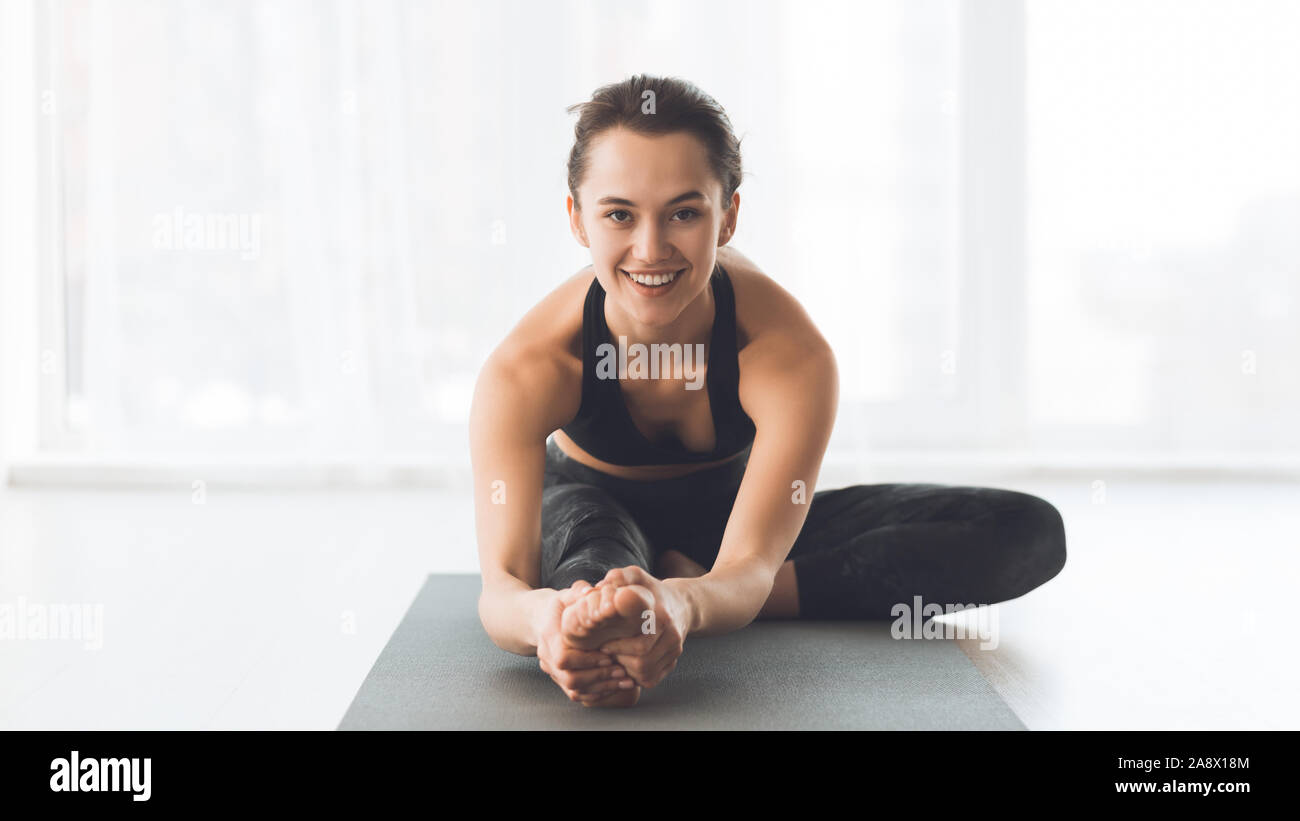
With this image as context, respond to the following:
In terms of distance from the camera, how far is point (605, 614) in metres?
1.26

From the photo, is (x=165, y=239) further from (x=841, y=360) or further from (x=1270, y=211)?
(x=1270, y=211)

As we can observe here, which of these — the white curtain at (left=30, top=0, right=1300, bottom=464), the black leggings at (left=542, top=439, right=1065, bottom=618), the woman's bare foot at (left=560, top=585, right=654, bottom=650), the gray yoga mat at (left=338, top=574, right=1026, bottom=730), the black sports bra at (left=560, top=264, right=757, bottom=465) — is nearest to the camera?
the woman's bare foot at (left=560, top=585, right=654, bottom=650)

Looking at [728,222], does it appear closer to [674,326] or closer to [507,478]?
[674,326]

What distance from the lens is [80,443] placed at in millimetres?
3613

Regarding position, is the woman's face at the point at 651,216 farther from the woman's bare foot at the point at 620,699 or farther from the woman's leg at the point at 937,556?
the woman's leg at the point at 937,556

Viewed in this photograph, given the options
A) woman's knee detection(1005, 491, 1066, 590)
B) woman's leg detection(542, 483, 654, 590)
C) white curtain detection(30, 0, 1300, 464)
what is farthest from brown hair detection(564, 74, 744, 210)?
white curtain detection(30, 0, 1300, 464)

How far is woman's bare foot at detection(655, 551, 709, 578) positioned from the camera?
1810 mm

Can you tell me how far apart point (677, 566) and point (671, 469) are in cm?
14

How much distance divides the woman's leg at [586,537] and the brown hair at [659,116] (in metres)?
0.48

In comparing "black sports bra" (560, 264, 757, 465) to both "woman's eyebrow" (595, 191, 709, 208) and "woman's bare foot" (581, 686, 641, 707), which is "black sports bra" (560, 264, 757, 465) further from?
"woman's bare foot" (581, 686, 641, 707)

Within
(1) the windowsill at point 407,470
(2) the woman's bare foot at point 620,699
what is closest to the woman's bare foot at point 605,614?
(2) the woman's bare foot at point 620,699

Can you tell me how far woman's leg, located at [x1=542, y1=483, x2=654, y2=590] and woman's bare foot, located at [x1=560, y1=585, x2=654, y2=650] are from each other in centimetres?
22

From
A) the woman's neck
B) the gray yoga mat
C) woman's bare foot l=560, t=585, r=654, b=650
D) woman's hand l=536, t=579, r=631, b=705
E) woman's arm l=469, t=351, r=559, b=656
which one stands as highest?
the woman's neck

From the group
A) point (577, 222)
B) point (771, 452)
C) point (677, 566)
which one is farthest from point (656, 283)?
point (677, 566)
